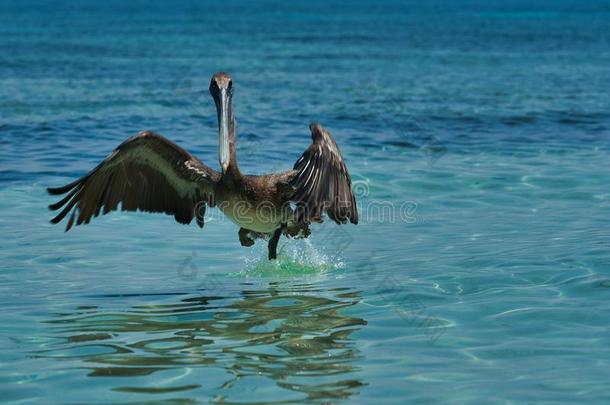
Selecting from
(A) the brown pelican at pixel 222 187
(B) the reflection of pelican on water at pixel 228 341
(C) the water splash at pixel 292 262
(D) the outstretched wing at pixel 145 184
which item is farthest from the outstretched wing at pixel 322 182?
(C) the water splash at pixel 292 262

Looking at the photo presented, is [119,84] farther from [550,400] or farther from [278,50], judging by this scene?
[550,400]

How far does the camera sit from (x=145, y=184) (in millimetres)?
8344

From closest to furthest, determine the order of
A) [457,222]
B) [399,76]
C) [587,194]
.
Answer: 1. [457,222]
2. [587,194]
3. [399,76]

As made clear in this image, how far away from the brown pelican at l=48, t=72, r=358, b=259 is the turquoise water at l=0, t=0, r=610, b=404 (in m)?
0.47

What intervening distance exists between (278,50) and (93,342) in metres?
28.0

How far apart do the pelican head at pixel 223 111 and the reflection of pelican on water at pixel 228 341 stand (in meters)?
1.01

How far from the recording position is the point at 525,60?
29.8 metres

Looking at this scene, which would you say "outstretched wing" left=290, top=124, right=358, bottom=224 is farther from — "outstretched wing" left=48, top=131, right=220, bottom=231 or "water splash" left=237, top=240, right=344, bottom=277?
"water splash" left=237, top=240, right=344, bottom=277

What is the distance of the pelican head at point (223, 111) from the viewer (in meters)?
7.18

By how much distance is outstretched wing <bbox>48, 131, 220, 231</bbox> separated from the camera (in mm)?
7922

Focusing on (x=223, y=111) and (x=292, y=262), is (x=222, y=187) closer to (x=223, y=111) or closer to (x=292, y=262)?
(x=223, y=111)

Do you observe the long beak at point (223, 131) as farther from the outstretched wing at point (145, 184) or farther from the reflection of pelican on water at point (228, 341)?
the reflection of pelican on water at point (228, 341)

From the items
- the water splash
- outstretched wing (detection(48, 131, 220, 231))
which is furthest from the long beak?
the water splash

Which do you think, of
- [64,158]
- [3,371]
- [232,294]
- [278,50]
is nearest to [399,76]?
[278,50]
